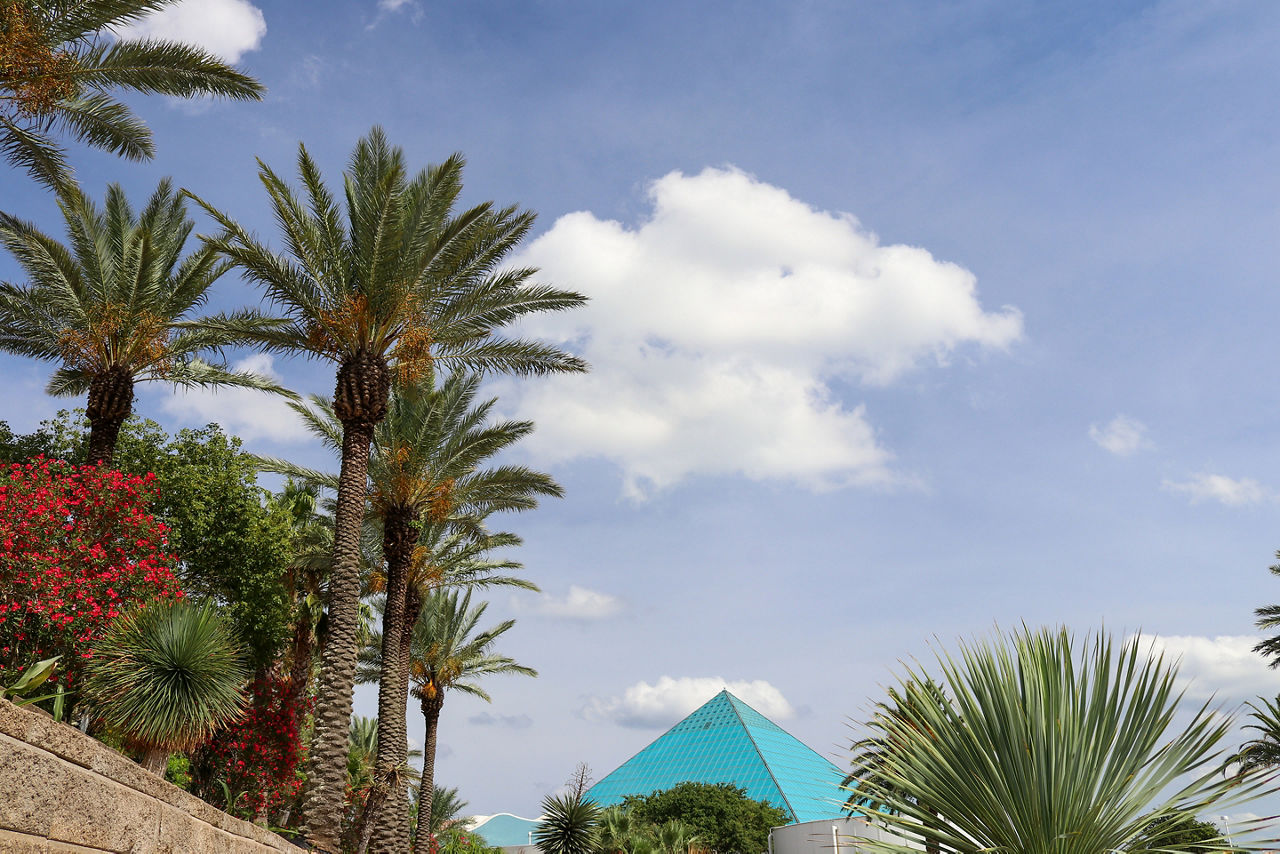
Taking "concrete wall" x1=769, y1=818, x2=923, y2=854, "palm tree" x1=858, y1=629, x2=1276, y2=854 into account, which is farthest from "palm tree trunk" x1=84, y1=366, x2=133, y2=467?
"concrete wall" x1=769, y1=818, x2=923, y2=854

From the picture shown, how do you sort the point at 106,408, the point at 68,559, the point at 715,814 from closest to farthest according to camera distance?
the point at 68,559
the point at 106,408
the point at 715,814

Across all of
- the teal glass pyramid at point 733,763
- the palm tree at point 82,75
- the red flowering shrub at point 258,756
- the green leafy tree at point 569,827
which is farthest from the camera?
the teal glass pyramid at point 733,763

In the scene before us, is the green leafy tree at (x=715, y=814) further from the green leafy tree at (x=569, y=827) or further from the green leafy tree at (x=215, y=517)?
the green leafy tree at (x=215, y=517)

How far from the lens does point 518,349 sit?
18766 millimetres

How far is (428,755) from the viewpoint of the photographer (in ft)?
103

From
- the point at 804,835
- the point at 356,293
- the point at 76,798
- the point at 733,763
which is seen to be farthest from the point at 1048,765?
the point at 733,763

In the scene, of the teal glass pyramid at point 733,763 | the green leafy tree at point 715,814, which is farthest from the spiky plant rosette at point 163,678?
the teal glass pyramid at point 733,763

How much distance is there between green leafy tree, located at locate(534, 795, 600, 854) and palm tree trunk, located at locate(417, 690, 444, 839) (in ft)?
12.7

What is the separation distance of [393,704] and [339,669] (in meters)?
5.76

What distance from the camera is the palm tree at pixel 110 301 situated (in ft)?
54.5

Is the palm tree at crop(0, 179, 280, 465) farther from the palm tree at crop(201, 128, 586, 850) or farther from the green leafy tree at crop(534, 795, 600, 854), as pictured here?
the green leafy tree at crop(534, 795, 600, 854)

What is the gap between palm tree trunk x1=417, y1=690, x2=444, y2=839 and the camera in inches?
1182

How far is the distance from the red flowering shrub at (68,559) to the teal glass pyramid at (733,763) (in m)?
59.7

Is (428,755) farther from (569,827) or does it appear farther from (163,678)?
(163,678)
